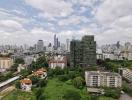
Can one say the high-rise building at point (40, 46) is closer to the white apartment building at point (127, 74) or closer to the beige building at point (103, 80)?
the white apartment building at point (127, 74)

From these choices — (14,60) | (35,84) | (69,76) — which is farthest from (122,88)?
(14,60)

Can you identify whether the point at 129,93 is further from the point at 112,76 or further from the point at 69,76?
the point at 69,76

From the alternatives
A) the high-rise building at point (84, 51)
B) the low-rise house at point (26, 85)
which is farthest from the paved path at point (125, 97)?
the high-rise building at point (84, 51)

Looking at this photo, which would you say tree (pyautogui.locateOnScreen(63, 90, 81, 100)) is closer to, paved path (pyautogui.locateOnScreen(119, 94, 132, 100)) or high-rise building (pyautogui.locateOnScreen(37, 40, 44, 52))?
paved path (pyautogui.locateOnScreen(119, 94, 132, 100))

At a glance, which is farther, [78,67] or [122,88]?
[78,67]

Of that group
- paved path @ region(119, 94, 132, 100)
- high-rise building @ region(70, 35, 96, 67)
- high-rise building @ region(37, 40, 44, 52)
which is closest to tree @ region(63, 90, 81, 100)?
paved path @ region(119, 94, 132, 100)

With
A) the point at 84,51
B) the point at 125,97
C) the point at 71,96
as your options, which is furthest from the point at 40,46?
the point at 71,96
